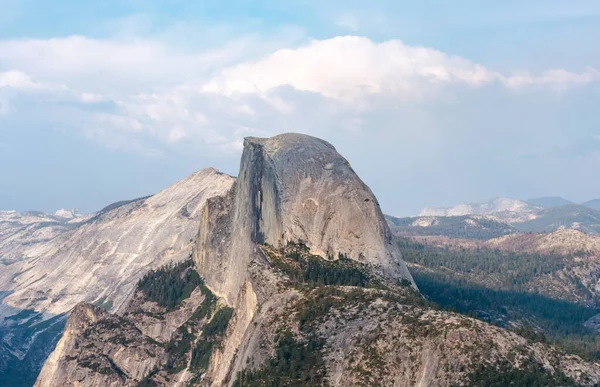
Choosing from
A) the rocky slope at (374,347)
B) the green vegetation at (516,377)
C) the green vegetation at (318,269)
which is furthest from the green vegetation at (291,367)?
the green vegetation at (318,269)

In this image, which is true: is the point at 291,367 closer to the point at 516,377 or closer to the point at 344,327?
the point at 344,327

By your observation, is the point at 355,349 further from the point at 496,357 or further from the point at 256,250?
the point at 256,250

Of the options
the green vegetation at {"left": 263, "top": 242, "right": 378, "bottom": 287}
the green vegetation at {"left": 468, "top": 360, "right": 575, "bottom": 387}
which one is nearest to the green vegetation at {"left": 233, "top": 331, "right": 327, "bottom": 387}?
the green vegetation at {"left": 468, "top": 360, "right": 575, "bottom": 387}

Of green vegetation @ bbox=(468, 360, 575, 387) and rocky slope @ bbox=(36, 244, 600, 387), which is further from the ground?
rocky slope @ bbox=(36, 244, 600, 387)

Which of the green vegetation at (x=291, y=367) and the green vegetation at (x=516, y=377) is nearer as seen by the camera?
the green vegetation at (x=516, y=377)

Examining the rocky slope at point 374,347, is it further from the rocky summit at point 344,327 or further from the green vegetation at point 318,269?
the green vegetation at point 318,269

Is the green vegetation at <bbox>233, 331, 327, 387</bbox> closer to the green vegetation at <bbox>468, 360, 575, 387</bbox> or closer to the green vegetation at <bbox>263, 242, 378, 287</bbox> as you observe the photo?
the green vegetation at <bbox>468, 360, 575, 387</bbox>

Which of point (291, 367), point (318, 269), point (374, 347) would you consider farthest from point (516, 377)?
point (318, 269)

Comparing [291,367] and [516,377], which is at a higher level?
[291,367]
